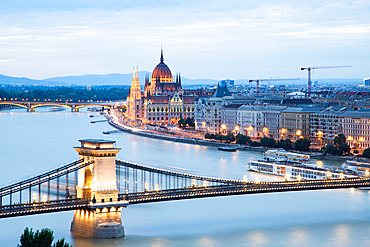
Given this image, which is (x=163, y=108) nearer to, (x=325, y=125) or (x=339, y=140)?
(x=325, y=125)

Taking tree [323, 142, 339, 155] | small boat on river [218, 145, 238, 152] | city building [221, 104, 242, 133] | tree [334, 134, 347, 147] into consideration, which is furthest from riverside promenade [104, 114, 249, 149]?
tree [323, 142, 339, 155]

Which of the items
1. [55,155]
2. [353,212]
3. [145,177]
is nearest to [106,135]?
[55,155]

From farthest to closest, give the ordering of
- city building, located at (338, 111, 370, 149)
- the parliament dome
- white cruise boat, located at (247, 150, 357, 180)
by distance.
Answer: the parliament dome
city building, located at (338, 111, 370, 149)
white cruise boat, located at (247, 150, 357, 180)

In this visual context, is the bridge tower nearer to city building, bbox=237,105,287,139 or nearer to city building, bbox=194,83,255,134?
city building, bbox=237,105,287,139

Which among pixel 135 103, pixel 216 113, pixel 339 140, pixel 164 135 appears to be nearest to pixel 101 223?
pixel 339 140

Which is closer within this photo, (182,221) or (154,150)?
(182,221)

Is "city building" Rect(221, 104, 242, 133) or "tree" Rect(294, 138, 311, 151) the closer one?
"tree" Rect(294, 138, 311, 151)

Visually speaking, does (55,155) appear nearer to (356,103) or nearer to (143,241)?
(143,241)
